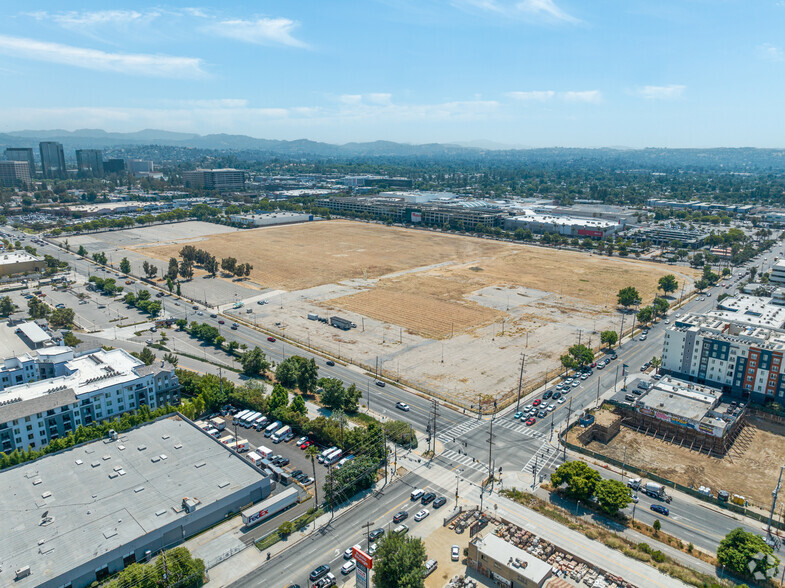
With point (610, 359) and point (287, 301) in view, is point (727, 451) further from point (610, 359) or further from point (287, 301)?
point (287, 301)

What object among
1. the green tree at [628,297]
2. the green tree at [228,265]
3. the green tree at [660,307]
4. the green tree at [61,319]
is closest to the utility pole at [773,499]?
the green tree at [660,307]

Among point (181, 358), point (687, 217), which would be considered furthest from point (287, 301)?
point (687, 217)

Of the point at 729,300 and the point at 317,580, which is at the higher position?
the point at 729,300

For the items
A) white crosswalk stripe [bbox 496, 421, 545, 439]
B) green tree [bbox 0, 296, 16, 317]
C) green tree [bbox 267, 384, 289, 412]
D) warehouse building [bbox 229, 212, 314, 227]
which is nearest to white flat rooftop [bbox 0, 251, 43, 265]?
green tree [bbox 0, 296, 16, 317]

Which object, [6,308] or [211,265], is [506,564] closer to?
[6,308]

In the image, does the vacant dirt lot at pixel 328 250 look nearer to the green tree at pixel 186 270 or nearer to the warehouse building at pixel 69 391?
the green tree at pixel 186 270

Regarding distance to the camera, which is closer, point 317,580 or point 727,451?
point 317,580

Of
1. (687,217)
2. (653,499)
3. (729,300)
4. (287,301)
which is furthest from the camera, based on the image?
(687,217)
